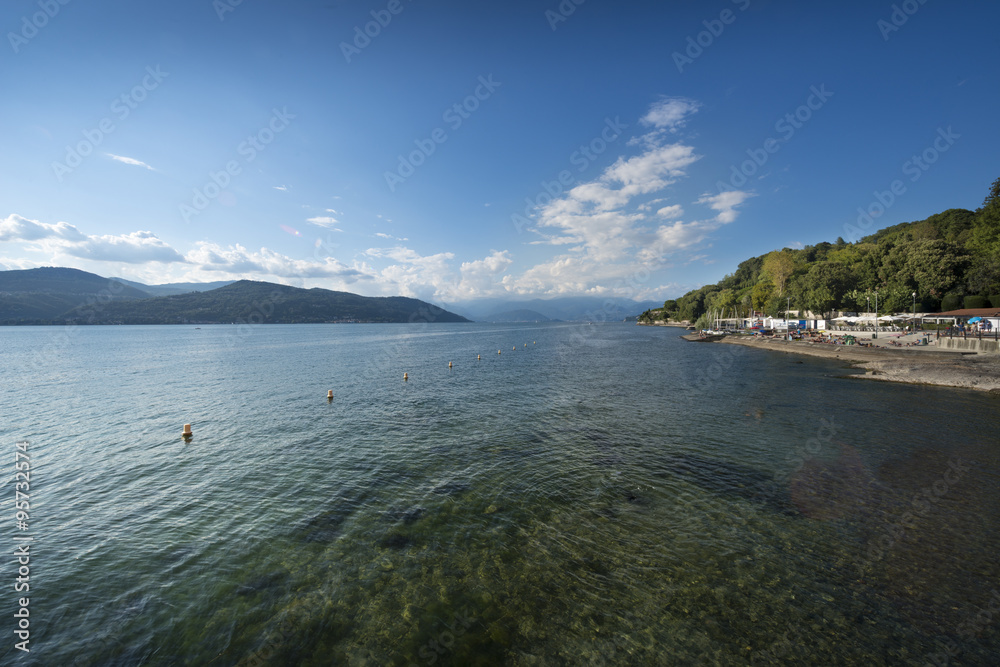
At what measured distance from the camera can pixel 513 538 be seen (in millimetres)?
10805

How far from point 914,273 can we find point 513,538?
353 ft

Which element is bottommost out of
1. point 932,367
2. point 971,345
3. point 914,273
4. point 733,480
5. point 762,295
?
point 733,480

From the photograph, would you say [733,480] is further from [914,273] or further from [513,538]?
[914,273]

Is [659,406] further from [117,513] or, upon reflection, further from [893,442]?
[117,513]

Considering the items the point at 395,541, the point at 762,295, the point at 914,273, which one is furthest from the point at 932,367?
the point at 762,295

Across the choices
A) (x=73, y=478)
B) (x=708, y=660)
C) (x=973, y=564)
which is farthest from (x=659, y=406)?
(x=73, y=478)

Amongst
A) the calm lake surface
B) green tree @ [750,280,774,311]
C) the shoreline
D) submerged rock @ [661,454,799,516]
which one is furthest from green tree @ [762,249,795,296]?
submerged rock @ [661,454,799,516]

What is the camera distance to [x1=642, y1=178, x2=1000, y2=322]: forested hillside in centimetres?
6588

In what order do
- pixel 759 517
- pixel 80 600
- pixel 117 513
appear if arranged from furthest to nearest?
pixel 117 513 < pixel 759 517 < pixel 80 600

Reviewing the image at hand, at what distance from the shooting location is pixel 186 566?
381 inches

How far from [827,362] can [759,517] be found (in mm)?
50233

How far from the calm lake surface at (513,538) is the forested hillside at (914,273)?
7056 centimetres

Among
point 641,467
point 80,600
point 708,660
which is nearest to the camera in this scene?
point 708,660

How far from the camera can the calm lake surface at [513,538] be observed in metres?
7.32
